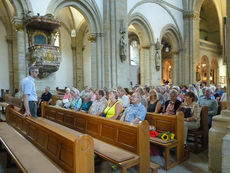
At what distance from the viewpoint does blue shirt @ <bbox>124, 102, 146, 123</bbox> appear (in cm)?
377

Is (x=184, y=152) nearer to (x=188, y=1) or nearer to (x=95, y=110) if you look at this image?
(x=95, y=110)

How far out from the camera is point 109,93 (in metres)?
4.63

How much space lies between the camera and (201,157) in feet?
12.8

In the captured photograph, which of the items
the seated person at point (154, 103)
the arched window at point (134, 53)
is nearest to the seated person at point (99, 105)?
the seated person at point (154, 103)

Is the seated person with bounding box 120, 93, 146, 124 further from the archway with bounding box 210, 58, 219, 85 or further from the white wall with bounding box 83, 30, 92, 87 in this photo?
the archway with bounding box 210, 58, 219, 85

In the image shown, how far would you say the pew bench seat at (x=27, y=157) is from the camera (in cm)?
230

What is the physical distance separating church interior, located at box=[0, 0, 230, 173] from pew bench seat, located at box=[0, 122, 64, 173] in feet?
0.04

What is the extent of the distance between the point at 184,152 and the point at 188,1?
654 inches

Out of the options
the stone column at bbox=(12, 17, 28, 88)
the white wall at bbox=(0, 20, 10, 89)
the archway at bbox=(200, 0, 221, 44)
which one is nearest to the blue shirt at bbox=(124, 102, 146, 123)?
the stone column at bbox=(12, 17, 28, 88)

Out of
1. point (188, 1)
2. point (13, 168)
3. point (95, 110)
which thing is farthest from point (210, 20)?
point (13, 168)

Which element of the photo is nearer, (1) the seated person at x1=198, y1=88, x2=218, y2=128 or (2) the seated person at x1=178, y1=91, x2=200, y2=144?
(2) the seated person at x1=178, y1=91, x2=200, y2=144

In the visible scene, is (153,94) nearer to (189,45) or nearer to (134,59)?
(189,45)

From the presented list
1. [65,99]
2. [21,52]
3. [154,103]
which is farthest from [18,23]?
[154,103]

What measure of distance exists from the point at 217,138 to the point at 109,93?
2478mm
